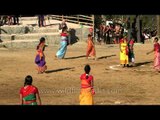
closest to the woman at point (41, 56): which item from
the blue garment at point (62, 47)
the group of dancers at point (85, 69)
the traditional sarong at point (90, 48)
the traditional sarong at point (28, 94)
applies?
the group of dancers at point (85, 69)

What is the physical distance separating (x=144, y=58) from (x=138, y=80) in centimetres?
614

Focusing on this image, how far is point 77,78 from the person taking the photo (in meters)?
15.6

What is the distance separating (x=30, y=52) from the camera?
23531mm

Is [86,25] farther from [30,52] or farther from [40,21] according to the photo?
[30,52]

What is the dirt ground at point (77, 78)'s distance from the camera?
12.0 meters

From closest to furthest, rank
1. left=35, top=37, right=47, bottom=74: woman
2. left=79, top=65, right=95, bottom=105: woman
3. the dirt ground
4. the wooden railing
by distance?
1. left=79, top=65, right=95, bottom=105: woman
2. the dirt ground
3. left=35, top=37, right=47, bottom=74: woman
4. the wooden railing

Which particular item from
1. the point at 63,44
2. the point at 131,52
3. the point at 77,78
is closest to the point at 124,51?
the point at 131,52

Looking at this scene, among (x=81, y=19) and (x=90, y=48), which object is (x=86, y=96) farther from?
(x=81, y=19)

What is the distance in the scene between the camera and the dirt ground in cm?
1205

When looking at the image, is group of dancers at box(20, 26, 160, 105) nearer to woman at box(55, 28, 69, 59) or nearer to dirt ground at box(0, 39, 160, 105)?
woman at box(55, 28, 69, 59)

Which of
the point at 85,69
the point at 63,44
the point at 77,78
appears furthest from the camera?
the point at 63,44

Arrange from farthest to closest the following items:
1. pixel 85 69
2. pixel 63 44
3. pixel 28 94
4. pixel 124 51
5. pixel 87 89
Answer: pixel 63 44, pixel 124 51, pixel 87 89, pixel 85 69, pixel 28 94

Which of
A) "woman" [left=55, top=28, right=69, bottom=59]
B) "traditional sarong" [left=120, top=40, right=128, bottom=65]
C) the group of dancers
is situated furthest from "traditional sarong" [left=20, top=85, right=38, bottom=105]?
"woman" [left=55, top=28, right=69, bottom=59]
